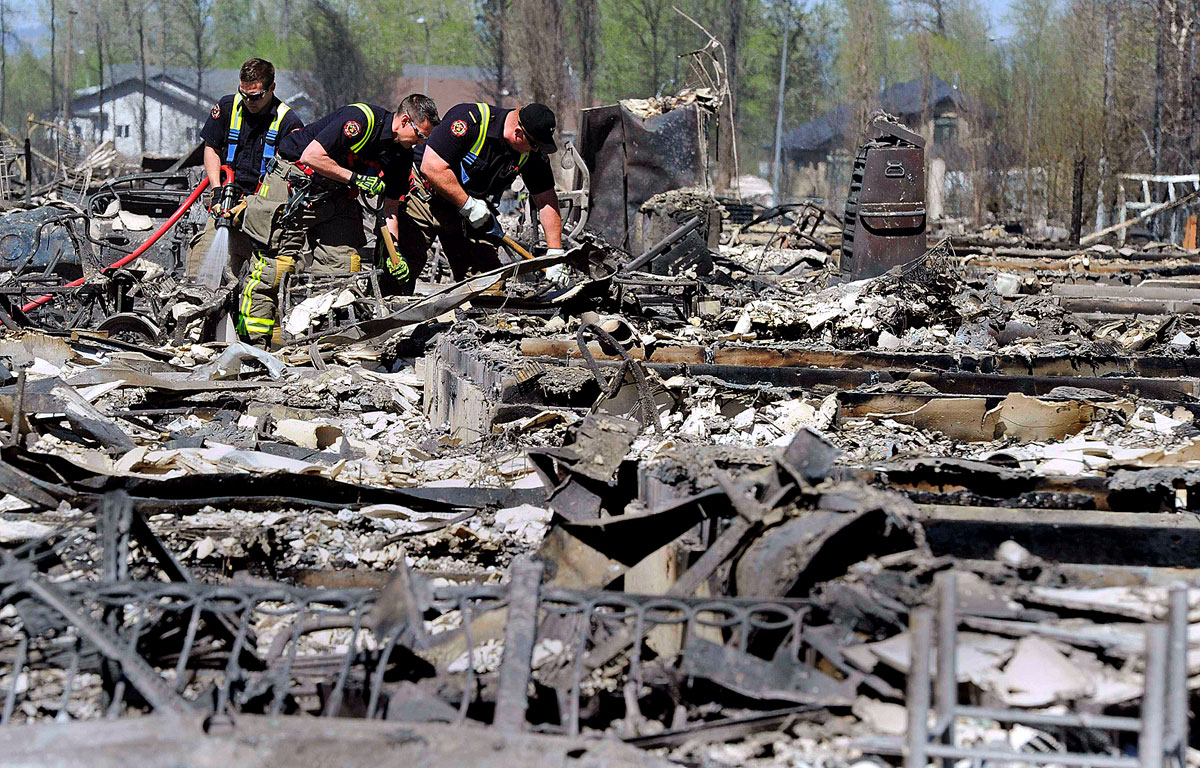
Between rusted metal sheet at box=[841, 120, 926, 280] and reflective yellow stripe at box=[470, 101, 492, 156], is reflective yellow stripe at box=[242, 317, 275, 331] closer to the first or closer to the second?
reflective yellow stripe at box=[470, 101, 492, 156]

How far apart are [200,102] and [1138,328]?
59.6m

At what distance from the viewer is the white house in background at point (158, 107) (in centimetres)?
6138

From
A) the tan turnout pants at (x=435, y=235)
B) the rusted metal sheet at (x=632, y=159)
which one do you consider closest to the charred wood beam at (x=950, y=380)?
the tan turnout pants at (x=435, y=235)

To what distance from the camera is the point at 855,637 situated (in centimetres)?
251

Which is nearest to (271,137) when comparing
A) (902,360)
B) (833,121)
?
(902,360)

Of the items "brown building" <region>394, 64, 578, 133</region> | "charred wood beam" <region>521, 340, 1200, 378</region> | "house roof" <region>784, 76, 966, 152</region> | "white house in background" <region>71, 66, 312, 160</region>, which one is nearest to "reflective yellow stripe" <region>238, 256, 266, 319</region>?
"charred wood beam" <region>521, 340, 1200, 378</region>

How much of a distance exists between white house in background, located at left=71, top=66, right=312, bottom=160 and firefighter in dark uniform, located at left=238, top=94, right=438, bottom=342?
5313cm

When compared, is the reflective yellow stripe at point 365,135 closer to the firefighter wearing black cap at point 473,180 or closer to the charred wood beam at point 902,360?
the firefighter wearing black cap at point 473,180

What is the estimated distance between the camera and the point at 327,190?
329 inches

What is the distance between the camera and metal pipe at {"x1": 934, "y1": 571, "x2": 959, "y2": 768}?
2.01 meters

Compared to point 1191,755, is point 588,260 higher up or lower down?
higher up

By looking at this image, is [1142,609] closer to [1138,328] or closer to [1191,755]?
[1191,755]

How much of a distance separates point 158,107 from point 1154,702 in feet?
231

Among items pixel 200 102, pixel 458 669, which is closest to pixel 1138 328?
pixel 458 669
